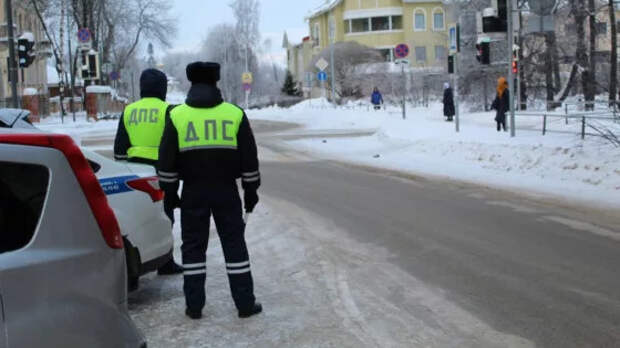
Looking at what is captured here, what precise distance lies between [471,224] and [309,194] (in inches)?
162

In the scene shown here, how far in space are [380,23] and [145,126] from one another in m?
74.0

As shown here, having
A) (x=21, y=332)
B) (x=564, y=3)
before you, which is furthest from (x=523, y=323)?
(x=564, y=3)

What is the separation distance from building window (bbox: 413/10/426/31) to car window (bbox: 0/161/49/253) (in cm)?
7767

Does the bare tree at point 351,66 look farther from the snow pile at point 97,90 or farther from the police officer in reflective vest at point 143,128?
the police officer in reflective vest at point 143,128

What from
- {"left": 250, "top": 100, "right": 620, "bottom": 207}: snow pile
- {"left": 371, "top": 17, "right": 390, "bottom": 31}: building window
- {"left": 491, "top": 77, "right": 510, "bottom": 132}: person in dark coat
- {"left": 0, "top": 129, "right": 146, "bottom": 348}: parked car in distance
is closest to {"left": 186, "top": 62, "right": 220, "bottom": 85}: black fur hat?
{"left": 0, "top": 129, "right": 146, "bottom": 348}: parked car in distance

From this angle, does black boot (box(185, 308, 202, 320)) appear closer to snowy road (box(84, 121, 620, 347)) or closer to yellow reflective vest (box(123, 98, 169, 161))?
snowy road (box(84, 121, 620, 347))

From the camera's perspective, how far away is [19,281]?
9.68 ft

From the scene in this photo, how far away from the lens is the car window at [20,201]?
3037 mm

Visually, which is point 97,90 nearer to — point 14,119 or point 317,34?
A: point 317,34

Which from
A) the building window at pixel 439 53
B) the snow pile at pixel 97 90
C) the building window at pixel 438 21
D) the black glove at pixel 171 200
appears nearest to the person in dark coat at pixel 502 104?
the black glove at pixel 171 200

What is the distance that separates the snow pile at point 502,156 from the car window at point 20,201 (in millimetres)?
9823

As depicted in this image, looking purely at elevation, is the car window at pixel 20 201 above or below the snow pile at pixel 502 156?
above

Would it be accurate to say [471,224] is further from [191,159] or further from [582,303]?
[191,159]

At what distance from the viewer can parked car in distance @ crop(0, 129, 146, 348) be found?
2959mm
